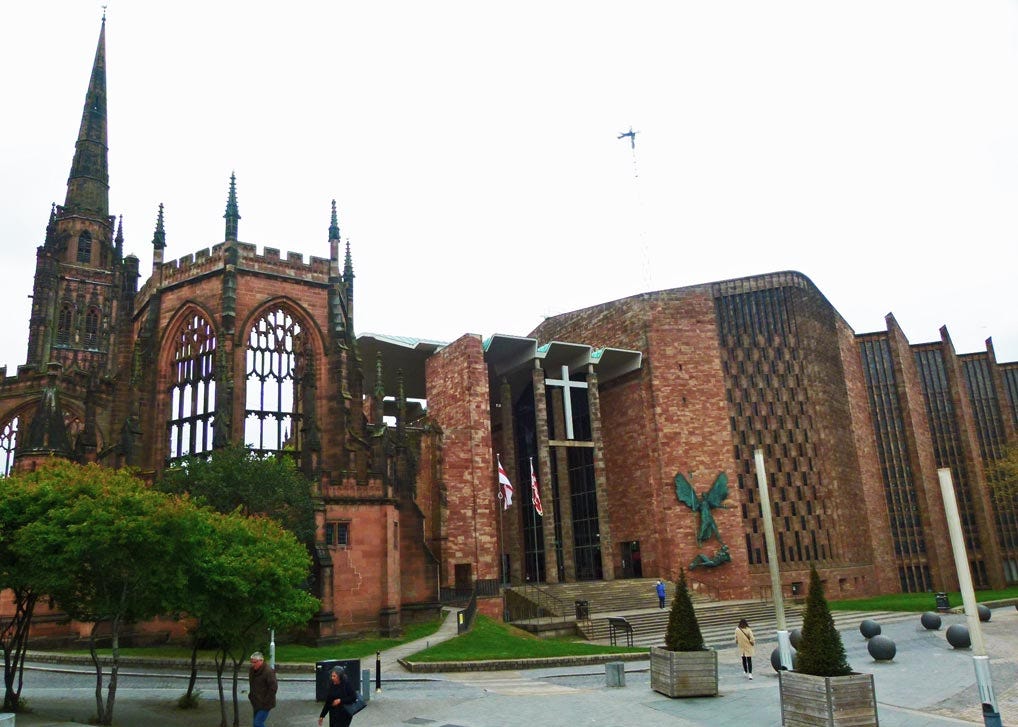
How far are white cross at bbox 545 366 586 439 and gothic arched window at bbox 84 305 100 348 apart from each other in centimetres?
3655

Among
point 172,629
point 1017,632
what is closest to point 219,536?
point 172,629

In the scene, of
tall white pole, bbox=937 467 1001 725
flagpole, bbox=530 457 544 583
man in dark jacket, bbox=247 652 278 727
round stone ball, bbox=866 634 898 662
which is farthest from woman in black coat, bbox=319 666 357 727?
flagpole, bbox=530 457 544 583

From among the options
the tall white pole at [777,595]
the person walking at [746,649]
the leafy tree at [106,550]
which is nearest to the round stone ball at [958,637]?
the person walking at [746,649]

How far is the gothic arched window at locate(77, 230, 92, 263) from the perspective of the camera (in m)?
60.9

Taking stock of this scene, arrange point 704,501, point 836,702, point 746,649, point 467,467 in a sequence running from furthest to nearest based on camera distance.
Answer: point 704,501 < point 467,467 < point 746,649 < point 836,702

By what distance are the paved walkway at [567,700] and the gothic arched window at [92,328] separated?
1706 inches

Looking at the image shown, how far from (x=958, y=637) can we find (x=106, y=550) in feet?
75.3

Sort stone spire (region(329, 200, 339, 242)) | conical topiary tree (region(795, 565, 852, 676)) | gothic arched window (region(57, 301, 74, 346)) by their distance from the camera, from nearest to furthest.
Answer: conical topiary tree (region(795, 565, 852, 676)), stone spire (region(329, 200, 339, 242)), gothic arched window (region(57, 301, 74, 346))

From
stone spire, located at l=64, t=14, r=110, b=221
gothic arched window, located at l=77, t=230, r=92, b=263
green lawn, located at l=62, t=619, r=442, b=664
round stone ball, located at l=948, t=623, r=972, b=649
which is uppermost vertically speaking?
stone spire, located at l=64, t=14, r=110, b=221

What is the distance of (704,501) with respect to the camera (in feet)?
150

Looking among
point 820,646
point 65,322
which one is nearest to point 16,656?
point 820,646

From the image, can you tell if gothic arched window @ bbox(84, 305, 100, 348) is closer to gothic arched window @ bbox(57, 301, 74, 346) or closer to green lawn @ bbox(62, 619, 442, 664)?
gothic arched window @ bbox(57, 301, 74, 346)

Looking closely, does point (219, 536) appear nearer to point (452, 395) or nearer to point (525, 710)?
point (525, 710)

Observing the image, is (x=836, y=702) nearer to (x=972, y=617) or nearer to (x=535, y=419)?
(x=972, y=617)
